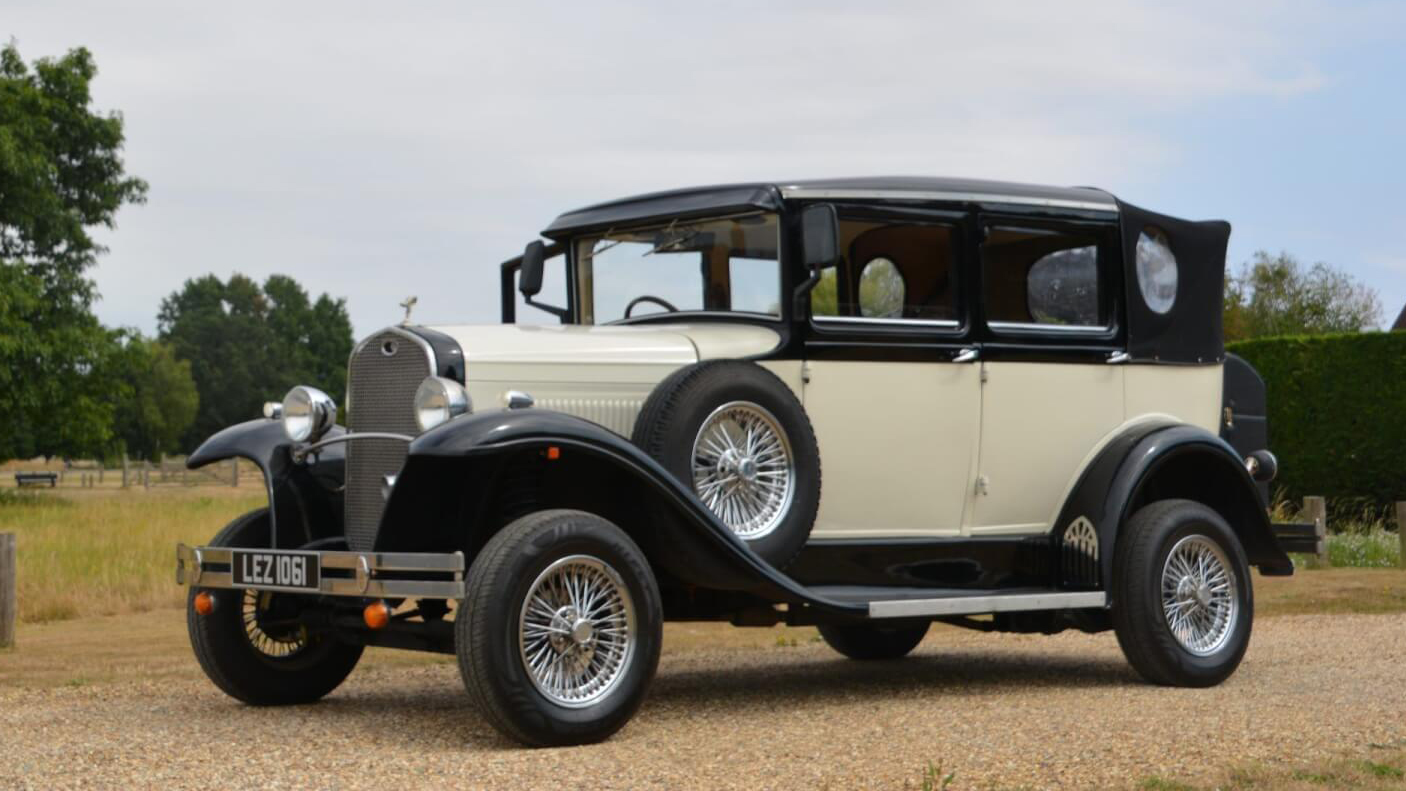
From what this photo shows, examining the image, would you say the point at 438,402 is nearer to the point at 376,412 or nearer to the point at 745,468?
the point at 376,412

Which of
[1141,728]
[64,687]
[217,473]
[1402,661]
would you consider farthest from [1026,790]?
[217,473]

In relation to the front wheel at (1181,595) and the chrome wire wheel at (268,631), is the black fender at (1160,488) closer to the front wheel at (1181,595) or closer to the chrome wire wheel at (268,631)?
the front wheel at (1181,595)

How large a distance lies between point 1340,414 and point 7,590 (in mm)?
15338

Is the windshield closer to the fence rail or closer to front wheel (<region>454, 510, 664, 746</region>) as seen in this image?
front wheel (<region>454, 510, 664, 746</region>)

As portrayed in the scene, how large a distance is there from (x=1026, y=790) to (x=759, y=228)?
3.44m

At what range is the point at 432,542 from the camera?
6.70 metres

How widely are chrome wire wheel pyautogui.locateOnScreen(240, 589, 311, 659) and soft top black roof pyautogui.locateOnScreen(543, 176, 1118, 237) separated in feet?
8.27

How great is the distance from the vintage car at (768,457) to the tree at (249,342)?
83.8 meters

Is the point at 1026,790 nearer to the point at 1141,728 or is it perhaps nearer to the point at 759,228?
the point at 1141,728

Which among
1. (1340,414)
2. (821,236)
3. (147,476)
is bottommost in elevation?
(147,476)

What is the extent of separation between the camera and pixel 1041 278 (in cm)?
853

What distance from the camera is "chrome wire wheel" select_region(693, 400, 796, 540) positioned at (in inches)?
279

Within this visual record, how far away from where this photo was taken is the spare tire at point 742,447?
6.93m

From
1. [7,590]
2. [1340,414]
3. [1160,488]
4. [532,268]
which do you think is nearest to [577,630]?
[532,268]
